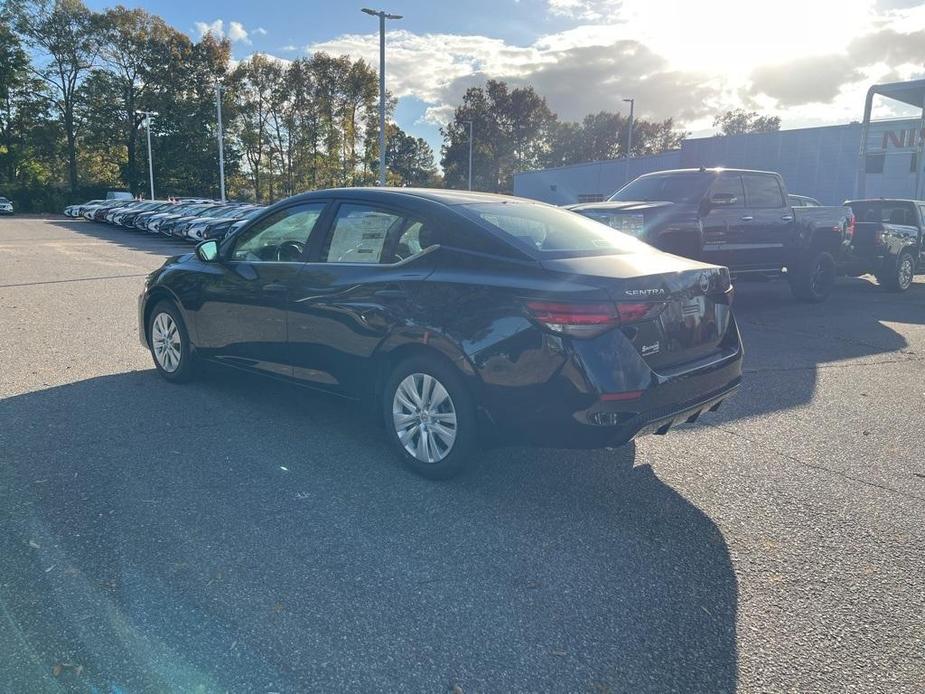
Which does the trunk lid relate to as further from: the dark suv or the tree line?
the tree line

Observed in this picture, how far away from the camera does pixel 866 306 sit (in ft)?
38.8

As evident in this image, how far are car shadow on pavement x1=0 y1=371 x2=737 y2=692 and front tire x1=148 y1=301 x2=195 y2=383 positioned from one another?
1.06 meters

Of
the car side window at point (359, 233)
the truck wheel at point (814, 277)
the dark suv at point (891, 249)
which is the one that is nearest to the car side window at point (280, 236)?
the car side window at point (359, 233)

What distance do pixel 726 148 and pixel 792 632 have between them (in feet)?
102

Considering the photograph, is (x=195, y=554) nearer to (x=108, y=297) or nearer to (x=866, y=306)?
(x=108, y=297)

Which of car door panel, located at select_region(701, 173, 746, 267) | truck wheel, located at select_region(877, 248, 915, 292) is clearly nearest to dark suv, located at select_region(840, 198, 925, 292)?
truck wheel, located at select_region(877, 248, 915, 292)

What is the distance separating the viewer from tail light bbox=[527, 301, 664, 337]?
3.44 meters

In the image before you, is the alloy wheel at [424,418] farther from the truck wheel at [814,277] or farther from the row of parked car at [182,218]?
the row of parked car at [182,218]

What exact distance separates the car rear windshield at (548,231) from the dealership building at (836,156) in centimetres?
1685

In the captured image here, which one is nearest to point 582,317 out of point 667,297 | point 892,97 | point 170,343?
point 667,297

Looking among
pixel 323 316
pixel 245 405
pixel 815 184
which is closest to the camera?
pixel 323 316

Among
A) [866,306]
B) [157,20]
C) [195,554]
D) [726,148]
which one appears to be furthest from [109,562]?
[157,20]

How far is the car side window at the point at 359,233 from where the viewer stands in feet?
14.3

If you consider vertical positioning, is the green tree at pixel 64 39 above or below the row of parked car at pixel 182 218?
above
